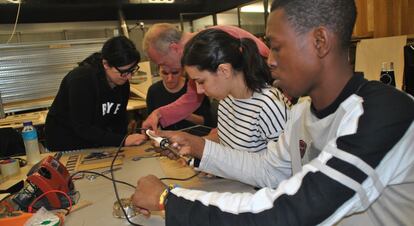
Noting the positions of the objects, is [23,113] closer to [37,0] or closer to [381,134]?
[37,0]

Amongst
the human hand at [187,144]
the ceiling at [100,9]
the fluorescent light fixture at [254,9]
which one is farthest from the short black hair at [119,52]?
the fluorescent light fixture at [254,9]

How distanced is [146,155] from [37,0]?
3.74m

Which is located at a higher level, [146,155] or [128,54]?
[128,54]

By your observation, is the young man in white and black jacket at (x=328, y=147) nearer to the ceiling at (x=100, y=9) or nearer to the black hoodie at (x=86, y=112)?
the black hoodie at (x=86, y=112)

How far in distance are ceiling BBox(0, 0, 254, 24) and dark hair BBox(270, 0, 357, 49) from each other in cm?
450

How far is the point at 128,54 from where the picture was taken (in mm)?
1889

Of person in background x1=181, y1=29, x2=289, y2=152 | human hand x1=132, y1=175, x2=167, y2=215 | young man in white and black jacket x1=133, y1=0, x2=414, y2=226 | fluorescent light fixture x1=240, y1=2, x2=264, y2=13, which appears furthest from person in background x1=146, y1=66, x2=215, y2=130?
fluorescent light fixture x1=240, y1=2, x2=264, y2=13

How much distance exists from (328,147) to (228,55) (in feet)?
2.55

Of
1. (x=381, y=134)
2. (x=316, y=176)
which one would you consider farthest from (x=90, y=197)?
(x=381, y=134)

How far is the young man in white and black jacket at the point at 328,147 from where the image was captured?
2.06 ft

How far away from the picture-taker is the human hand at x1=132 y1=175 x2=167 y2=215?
92cm

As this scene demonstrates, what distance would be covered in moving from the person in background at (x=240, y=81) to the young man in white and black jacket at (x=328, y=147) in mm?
387

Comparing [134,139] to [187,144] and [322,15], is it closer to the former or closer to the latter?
[187,144]

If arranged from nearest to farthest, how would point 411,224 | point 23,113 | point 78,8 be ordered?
1. point 411,224
2. point 23,113
3. point 78,8
